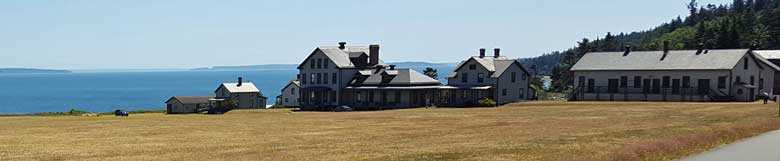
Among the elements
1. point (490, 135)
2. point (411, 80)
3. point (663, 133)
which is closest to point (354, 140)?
point (490, 135)

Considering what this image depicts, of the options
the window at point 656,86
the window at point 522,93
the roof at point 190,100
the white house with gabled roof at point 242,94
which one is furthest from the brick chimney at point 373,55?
the window at point 656,86

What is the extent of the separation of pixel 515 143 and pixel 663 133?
7.52 meters

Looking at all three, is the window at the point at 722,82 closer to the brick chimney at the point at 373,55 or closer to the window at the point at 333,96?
the brick chimney at the point at 373,55

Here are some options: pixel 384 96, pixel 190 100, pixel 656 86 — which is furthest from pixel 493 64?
pixel 190 100

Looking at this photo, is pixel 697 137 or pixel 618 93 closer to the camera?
pixel 697 137

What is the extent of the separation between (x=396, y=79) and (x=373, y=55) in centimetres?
685

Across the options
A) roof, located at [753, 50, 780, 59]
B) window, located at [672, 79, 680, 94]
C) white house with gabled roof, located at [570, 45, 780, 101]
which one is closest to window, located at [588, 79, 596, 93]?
white house with gabled roof, located at [570, 45, 780, 101]

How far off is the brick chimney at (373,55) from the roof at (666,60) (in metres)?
20.1

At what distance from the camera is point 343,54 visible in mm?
88750

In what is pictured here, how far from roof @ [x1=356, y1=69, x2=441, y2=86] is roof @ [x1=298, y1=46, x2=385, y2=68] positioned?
10.8 ft

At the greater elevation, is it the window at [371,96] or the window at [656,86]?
the window at [656,86]

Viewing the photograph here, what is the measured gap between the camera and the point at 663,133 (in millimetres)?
32656

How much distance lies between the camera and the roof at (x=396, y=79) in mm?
81438

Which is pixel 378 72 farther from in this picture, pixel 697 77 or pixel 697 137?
pixel 697 137
